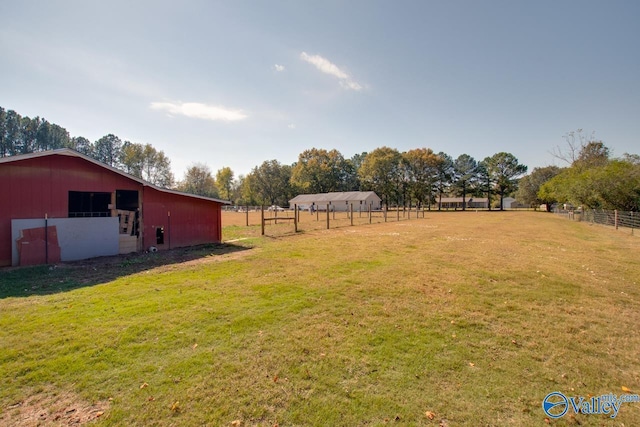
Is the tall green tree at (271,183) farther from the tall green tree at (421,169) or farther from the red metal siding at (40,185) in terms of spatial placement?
the red metal siding at (40,185)

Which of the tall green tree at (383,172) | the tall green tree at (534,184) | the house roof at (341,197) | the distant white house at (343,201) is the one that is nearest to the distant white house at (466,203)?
the tall green tree at (534,184)

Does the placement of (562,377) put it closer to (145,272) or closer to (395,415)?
(395,415)

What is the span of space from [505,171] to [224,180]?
8085 centimetres

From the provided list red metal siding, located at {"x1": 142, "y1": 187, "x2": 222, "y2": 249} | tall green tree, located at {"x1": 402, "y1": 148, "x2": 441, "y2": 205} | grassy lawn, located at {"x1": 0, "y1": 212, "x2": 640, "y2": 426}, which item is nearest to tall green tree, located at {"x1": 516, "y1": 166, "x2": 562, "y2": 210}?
tall green tree, located at {"x1": 402, "y1": 148, "x2": 441, "y2": 205}

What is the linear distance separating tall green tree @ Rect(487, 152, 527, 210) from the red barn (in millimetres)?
86015

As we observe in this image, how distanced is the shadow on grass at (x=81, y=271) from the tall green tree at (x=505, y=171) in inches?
3400

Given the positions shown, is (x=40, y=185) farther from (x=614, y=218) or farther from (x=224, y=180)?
(x=224, y=180)

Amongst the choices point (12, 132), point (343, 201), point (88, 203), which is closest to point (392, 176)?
point (343, 201)

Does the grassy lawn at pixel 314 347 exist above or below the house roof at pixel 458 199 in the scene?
below

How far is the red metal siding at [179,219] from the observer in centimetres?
1307

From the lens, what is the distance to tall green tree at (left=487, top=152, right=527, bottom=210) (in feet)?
259

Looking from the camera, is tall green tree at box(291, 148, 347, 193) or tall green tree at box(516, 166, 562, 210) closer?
tall green tree at box(516, 166, 562, 210)

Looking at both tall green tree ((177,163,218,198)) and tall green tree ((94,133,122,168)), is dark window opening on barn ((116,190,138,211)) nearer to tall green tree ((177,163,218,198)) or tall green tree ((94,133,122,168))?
tall green tree ((177,163,218,198))

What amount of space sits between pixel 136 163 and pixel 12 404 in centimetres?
7950
